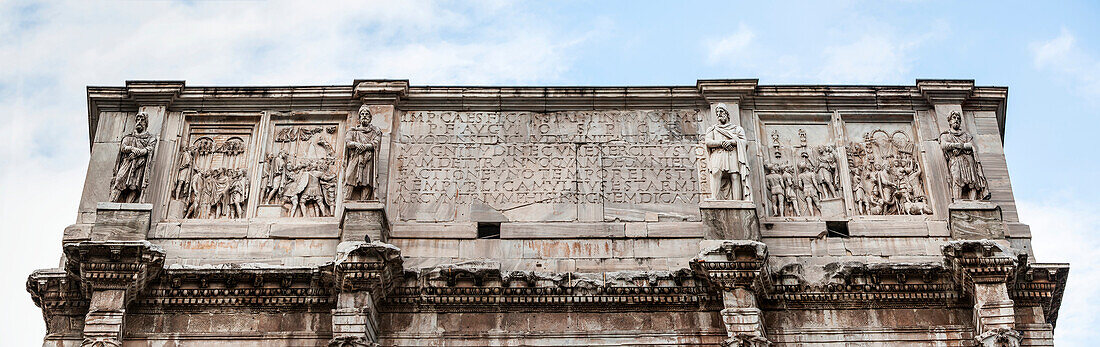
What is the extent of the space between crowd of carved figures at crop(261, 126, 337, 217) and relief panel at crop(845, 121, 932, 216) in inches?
264

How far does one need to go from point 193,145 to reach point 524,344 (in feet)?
17.8

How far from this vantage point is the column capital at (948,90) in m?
17.9

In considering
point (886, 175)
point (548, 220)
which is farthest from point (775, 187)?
point (548, 220)

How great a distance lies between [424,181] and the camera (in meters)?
A: 17.3

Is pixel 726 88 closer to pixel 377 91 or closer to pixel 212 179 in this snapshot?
pixel 377 91

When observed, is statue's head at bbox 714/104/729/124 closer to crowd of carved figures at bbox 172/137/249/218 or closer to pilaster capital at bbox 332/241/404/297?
pilaster capital at bbox 332/241/404/297

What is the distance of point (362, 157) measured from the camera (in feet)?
55.7

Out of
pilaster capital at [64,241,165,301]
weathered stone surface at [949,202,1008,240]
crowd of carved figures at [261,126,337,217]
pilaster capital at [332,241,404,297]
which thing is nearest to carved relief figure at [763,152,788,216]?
weathered stone surface at [949,202,1008,240]

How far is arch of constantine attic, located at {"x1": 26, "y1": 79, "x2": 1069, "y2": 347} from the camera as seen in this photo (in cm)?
Result: 1564

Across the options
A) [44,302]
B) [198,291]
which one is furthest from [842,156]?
[44,302]

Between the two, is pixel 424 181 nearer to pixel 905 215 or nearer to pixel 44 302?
pixel 44 302

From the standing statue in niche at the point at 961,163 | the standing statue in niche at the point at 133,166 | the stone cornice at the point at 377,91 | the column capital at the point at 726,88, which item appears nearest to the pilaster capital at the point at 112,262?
the standing statue in niche at the point at 133,166

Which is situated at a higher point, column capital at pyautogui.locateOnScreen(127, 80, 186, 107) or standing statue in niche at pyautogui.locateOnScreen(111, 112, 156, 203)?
column capital at pyautogui.locateOnScreen(127, 80, 186, 107)

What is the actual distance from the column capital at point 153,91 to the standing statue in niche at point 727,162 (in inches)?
276
